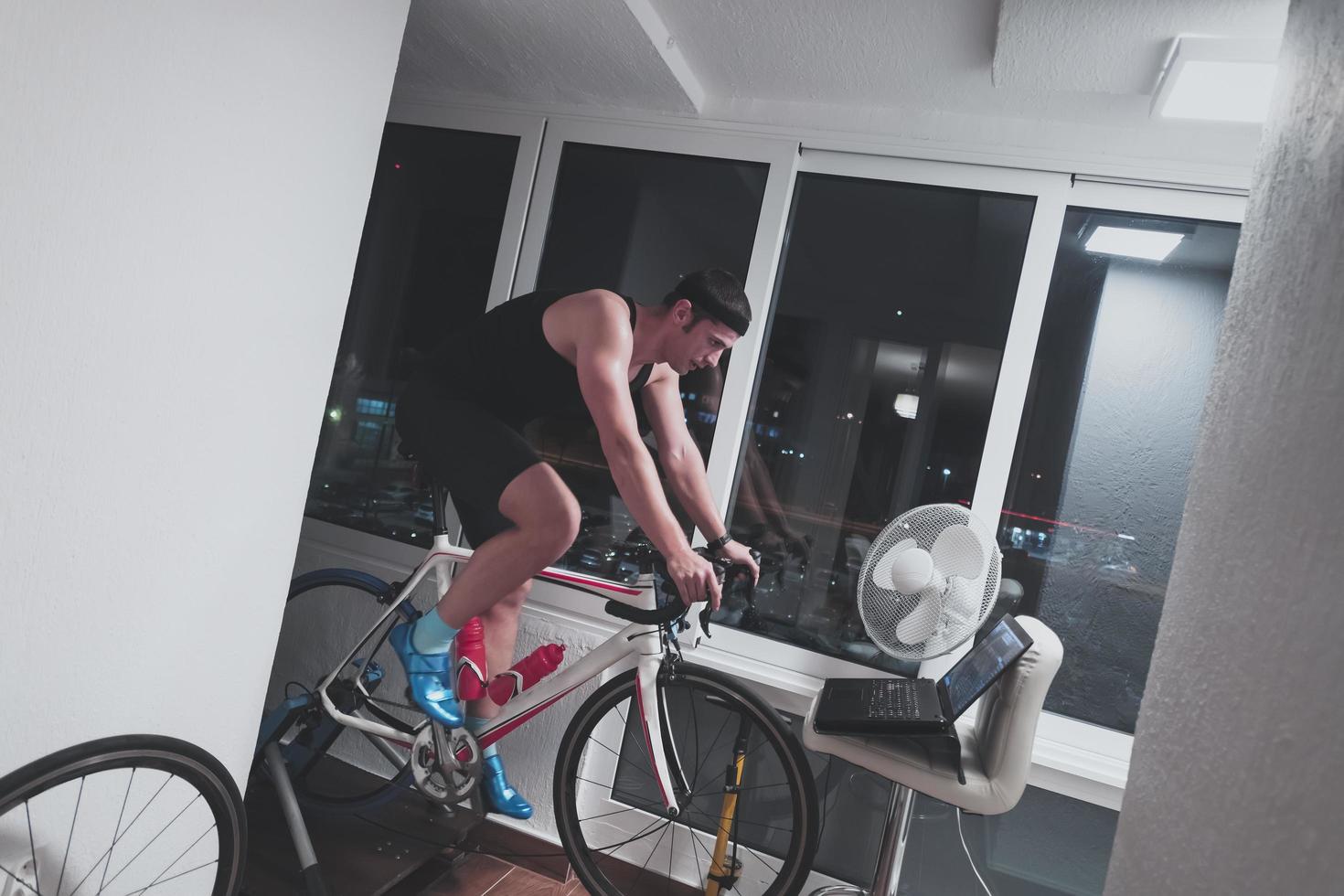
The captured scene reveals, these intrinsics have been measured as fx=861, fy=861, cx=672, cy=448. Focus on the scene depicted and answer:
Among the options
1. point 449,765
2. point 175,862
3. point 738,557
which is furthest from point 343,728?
point 738,557

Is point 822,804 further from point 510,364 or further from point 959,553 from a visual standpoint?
point 510,364

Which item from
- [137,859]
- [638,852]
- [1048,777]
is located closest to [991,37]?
[1048,777]

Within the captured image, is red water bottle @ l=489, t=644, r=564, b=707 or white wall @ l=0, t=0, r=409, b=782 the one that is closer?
white wall @ l=0, t=0, r=409, b=782

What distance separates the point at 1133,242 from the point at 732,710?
172 centimetres

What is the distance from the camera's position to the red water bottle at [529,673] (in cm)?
220

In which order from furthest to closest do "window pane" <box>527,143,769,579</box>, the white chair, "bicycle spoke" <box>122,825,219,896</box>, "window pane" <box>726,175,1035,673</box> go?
"window pane" <box>527,143,769,579</box>, "window pane" <box>726,175,1035,673</box>, the white chair, "bicycle spoke" <box>122,825,219,896</box>

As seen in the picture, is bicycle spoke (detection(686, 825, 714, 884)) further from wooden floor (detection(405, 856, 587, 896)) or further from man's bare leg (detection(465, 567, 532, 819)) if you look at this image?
man's bare leg (detection(465, 567, 532, 819))

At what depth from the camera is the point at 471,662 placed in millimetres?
2184

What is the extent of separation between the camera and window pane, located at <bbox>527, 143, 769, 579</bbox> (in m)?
2.75

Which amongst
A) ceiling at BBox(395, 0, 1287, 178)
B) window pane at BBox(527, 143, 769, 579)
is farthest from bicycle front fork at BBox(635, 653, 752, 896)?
ceiling at BBox(395, 0, 1287, 178)

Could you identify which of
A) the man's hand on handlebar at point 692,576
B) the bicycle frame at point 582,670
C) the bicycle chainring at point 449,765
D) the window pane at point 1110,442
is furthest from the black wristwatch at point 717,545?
the window pane at point 1110,442

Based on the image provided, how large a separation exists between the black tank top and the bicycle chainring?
0.82m

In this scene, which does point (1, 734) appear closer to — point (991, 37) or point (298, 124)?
point (298, 124)

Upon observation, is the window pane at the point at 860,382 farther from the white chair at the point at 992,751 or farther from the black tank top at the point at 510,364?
the black tank top at the point at 510,364
